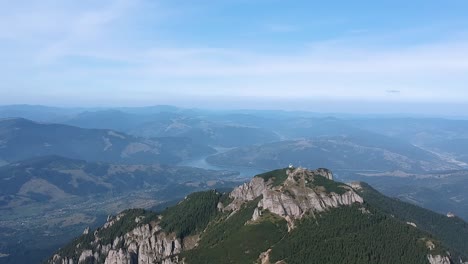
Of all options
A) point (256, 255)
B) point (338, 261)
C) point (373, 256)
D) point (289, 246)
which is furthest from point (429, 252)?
point (256, 255)

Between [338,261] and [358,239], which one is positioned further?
[358,239]

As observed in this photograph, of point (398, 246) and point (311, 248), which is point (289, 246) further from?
Result: point (398, 246)

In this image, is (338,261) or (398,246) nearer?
(338,261)

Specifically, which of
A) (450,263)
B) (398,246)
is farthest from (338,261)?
(450,263)

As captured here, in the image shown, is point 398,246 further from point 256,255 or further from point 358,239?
point 256,255

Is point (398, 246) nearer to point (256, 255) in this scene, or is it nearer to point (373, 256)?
point (373, 256)

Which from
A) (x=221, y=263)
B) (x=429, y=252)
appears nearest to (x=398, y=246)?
(x=429, y=252)

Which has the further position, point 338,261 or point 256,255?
point 256,255
